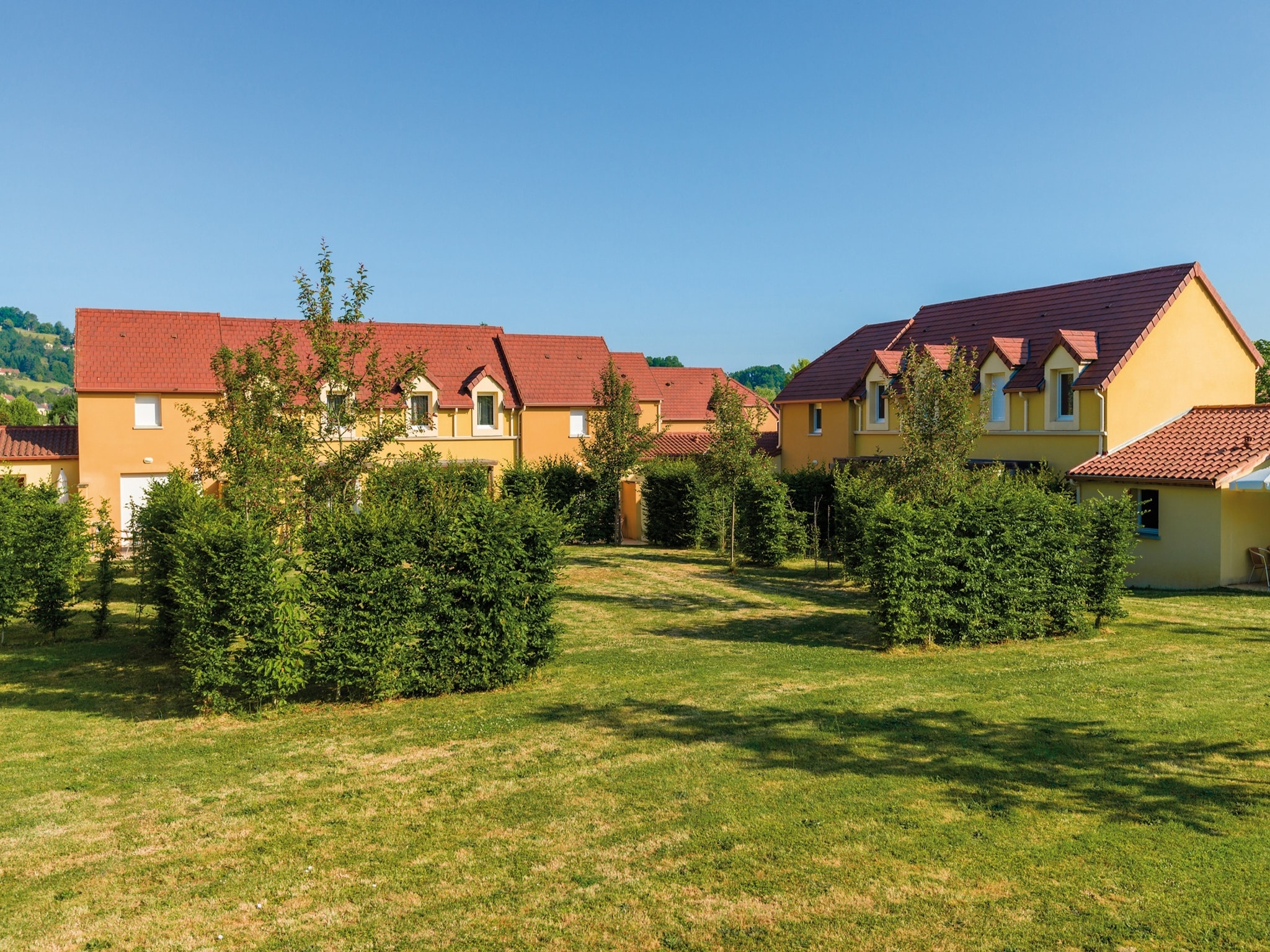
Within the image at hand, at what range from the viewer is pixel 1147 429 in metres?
29.3

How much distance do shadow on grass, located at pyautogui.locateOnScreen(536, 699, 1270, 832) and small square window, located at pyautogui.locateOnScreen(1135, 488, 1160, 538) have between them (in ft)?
56.1

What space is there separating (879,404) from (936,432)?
18661 millimetres

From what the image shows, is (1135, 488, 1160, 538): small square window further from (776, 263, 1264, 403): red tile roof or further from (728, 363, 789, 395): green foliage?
(728, 363, 789, 395): green foliage

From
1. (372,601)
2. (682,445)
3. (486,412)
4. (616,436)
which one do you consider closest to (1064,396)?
(616,436)

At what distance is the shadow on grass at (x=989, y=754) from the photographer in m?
9.30

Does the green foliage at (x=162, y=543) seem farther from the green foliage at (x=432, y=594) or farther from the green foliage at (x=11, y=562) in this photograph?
the green foliage at (x=432, y=594)

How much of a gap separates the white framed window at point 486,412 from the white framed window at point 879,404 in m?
17.4

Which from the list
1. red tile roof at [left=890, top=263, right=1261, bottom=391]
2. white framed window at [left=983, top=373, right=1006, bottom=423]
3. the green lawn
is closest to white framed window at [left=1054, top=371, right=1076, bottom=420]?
red tile roof at [left=890, top=263, right=1261, bottom=391]

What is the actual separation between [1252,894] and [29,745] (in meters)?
13.6

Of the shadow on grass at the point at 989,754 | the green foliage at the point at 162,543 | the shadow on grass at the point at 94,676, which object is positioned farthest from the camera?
the green foliage at the point at 162,543

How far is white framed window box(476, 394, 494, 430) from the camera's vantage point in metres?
43.2

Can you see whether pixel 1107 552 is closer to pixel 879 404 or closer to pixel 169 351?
pixel 879 404

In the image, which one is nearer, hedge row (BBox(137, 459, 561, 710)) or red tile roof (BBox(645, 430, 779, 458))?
hedge row (BBox(137, 459, 561, 710))

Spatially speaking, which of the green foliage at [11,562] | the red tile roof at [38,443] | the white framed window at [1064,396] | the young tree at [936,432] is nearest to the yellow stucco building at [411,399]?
the red tile roof at [38,443]
